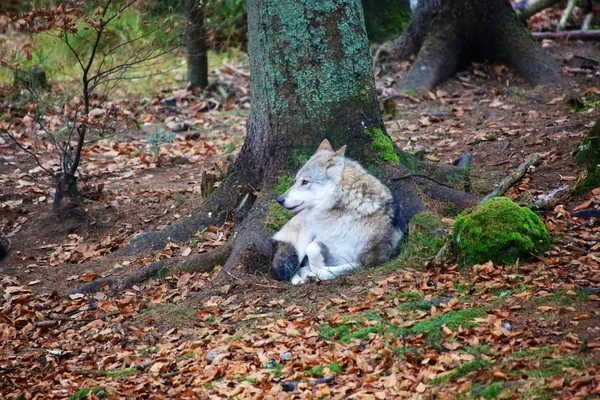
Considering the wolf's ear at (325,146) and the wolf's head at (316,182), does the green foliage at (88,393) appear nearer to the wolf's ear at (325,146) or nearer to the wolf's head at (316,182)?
the wolf's head at (316,182)

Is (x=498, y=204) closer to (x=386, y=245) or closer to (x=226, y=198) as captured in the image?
(x=386, y=245)

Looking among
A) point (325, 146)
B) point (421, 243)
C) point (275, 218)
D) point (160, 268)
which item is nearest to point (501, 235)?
point (421, 243)

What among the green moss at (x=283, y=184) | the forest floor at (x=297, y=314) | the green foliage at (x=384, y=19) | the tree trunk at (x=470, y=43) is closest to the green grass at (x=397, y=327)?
the forest floor at (x=297, y=314)

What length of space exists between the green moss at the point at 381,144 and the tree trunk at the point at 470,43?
6229 mm

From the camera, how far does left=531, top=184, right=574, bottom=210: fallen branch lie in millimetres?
8258

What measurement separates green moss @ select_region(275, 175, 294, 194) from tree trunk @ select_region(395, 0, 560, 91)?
272 inches

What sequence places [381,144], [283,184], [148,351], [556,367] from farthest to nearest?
1. [381,144]
2. [283,184]
3. [148,351]
4. [556,367]

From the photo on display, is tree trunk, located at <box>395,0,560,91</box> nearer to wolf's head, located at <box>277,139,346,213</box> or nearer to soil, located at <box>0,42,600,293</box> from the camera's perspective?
soil, located at <box>0,42,600,293</box>

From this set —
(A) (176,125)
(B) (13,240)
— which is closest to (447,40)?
(A) (176,125)

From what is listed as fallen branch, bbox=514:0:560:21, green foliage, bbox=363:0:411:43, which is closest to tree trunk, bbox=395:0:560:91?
fallen branch, bbox=514:0:560:21

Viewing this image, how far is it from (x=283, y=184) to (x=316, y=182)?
31.0 inches

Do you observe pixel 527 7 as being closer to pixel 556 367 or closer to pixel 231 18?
pixel 231 18

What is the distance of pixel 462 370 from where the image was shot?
543cm

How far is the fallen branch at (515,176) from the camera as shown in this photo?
342 inches
